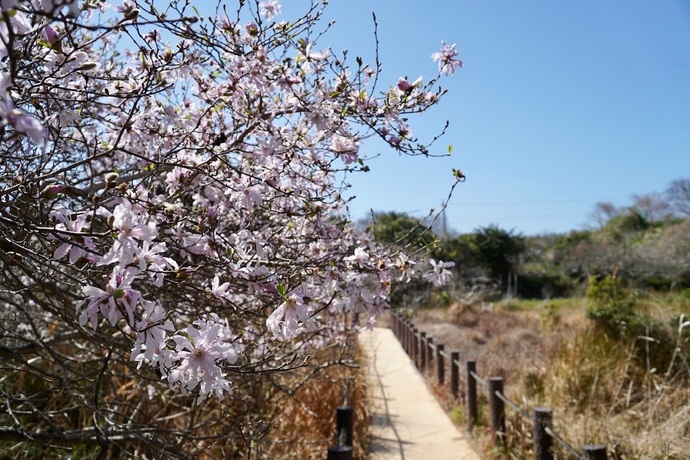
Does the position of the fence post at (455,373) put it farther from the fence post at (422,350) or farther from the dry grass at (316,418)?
the fence post at (422,350)

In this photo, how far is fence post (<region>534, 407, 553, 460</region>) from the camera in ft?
13.3

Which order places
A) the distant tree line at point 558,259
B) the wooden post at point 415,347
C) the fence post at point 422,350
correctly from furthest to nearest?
the distant tree line at point 558,259, the wooden post at point 415,347, the fence post at point 422,350

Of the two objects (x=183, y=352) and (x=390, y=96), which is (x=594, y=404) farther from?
(x=183, y=352)

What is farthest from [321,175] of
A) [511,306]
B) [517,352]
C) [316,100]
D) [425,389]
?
[511,306]

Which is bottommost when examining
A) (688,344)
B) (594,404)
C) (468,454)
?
(468,454)

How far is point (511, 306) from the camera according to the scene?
20.0 metres

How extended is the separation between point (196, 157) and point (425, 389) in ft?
21.6

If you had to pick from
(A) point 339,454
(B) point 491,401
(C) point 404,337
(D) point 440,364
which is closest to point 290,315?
(A) point 339,454

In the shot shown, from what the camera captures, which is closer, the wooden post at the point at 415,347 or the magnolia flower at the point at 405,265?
the magnolia flower at the point at 405,265

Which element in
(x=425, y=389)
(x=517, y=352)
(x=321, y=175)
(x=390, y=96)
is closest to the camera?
(x=390, y=96)

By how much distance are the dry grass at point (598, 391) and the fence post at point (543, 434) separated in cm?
51

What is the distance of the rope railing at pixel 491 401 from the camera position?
393 centimetres

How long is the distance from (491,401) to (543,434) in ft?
4.30

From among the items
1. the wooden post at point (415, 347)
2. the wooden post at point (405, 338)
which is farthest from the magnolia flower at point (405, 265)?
the wooden post at point (405, 338)
